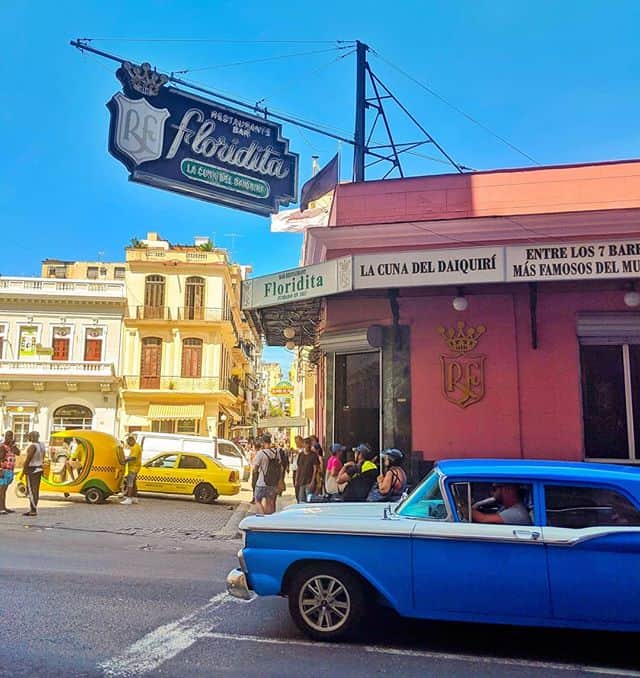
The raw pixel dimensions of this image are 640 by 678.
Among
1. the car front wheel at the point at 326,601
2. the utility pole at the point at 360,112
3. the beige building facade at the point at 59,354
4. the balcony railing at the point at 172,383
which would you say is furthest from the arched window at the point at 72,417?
the car front wheel at the point at 326,601

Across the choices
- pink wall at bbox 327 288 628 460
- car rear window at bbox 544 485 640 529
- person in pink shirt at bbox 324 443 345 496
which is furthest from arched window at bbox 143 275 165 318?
car rear window at bbox 544 485 640 529

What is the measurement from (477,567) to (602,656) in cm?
119

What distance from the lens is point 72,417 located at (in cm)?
3909

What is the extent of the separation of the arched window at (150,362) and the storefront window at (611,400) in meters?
33.7

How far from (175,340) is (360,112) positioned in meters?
30.3

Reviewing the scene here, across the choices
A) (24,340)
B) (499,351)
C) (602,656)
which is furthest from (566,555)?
(24,340)

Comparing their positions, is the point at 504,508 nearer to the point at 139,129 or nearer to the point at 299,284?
the point at 299,284

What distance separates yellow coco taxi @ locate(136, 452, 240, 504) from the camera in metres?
18.3

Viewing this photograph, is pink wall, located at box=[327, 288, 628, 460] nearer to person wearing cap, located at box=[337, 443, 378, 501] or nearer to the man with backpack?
person wearing cap, located at box=[337, 443, 378, 501]

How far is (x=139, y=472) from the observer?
60.7ft

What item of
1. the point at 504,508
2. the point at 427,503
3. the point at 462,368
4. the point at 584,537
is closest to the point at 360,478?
the point at 462,368

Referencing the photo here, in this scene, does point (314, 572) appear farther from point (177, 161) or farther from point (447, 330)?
point (177, 161)

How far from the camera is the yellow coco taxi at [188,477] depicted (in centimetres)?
1831

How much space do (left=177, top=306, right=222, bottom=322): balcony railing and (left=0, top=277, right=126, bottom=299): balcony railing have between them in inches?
148
